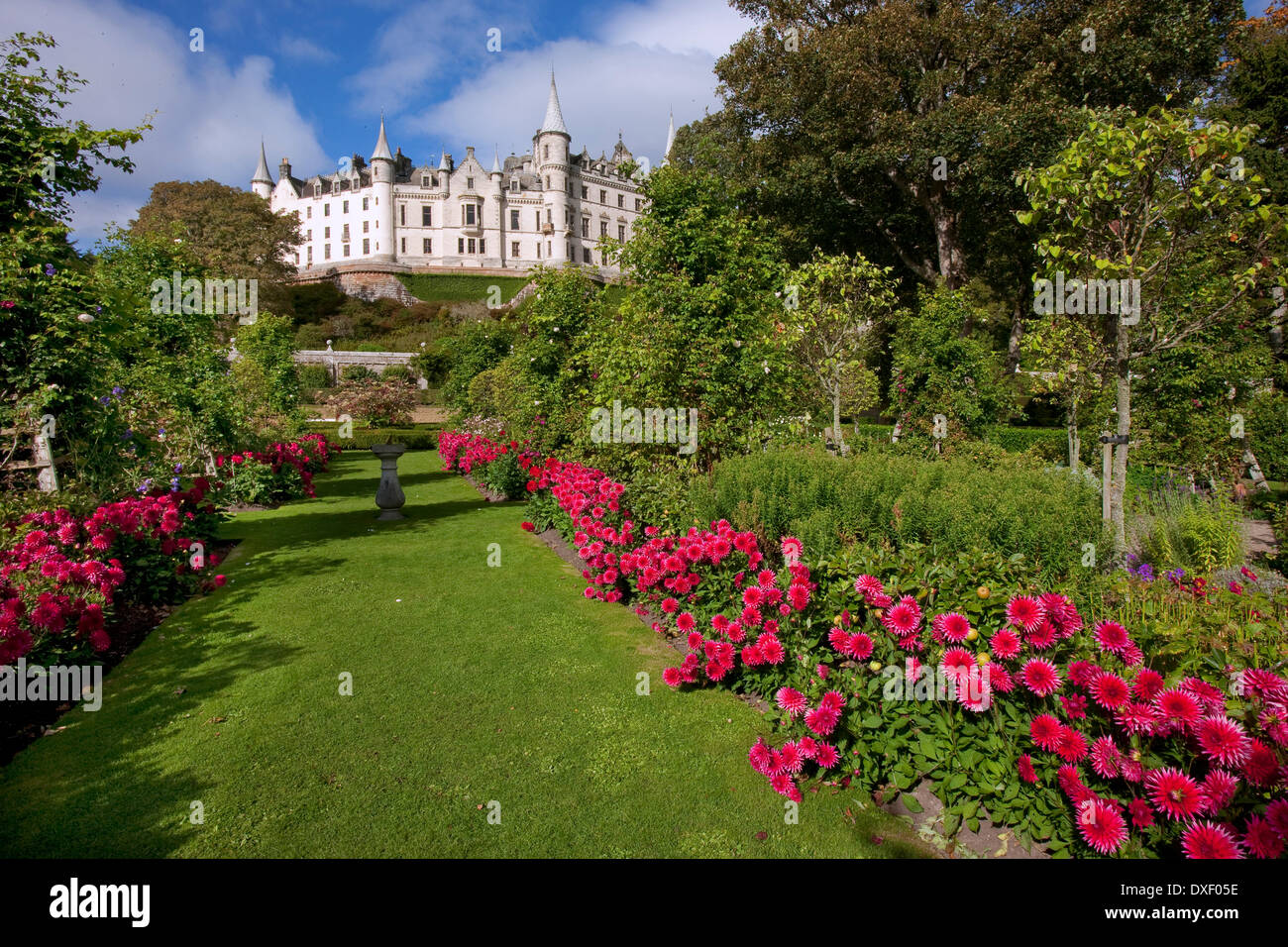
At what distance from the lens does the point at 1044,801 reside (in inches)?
117

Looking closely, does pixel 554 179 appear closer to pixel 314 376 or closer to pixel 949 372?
pixel 314 376

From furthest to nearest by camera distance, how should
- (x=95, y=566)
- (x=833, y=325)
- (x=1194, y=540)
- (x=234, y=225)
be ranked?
(x=234, y=225) → (x=833, y=325) → (x=1194, y=540) → (x=95, y=566)

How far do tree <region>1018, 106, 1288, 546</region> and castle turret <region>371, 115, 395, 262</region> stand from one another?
68.4 meters

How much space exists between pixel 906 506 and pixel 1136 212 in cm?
524

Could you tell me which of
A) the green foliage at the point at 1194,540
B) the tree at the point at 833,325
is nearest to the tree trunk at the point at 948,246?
the tree at the point at 833,325

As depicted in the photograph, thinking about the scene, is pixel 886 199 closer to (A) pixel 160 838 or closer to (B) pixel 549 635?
(B) pixel 549 635

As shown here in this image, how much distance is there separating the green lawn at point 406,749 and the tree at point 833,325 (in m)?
10.4

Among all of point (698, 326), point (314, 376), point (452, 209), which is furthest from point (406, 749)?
point (452, 209)

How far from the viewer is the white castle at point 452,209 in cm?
6719

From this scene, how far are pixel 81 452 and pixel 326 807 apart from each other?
6.41 meters

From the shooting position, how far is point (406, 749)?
4.12m

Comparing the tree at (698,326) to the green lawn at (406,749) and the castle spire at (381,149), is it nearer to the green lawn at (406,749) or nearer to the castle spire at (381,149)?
the green lawn at (406,749)

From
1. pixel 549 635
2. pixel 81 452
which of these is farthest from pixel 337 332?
pixel 549 635

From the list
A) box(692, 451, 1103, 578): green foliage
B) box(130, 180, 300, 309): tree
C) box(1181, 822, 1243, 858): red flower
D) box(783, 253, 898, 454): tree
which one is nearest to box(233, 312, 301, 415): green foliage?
box(783, 253, 898, 454): tree
